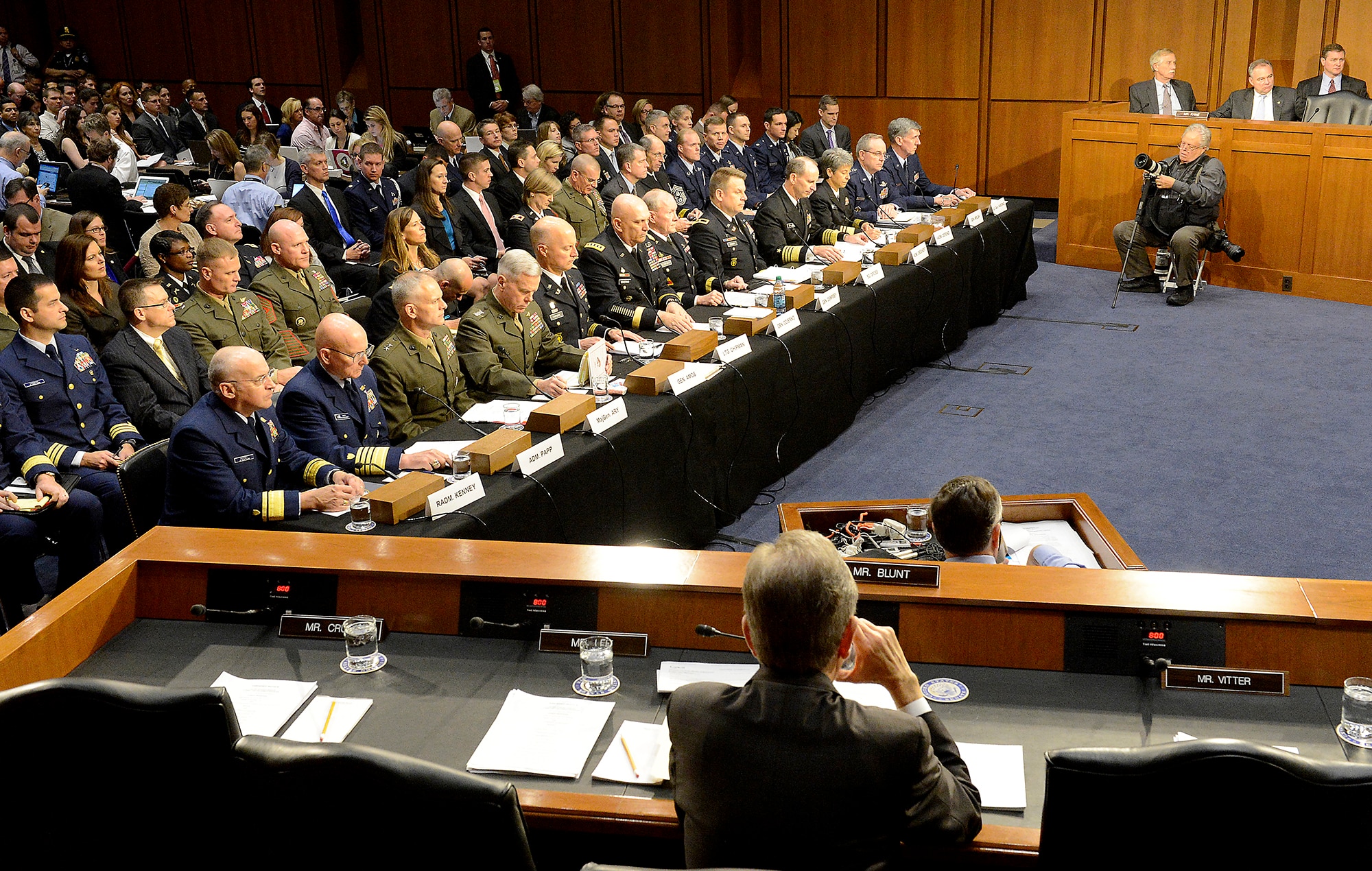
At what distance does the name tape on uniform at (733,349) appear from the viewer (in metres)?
→ 5.09

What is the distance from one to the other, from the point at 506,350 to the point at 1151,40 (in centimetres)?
804

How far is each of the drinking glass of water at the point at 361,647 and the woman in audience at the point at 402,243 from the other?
12.2 ft

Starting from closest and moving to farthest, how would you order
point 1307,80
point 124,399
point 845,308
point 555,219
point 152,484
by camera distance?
point 152,484 → point 124,399 → point 555,219 → point 845,308 → point 1307,80

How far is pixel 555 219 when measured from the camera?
545 centimetres

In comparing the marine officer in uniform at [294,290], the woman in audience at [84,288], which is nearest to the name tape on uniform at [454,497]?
the marine officer in uniform at [294,290]

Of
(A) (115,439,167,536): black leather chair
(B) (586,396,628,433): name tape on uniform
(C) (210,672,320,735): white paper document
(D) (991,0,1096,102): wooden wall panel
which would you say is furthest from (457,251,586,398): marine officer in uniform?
(D) (991,0,1096,102): wooden wall panel

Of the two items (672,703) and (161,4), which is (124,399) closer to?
(672,703)

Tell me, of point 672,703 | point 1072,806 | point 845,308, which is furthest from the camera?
point 845,308

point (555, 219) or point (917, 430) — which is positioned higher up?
point (555, 219)

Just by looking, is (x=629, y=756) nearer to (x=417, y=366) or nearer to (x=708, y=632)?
(x=708, y=632)

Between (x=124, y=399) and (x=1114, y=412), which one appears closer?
(x=124, y=399)

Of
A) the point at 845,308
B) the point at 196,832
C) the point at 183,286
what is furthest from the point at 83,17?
the point at 196,832

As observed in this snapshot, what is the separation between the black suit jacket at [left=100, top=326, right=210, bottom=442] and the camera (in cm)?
487

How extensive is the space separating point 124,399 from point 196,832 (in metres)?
3.31
